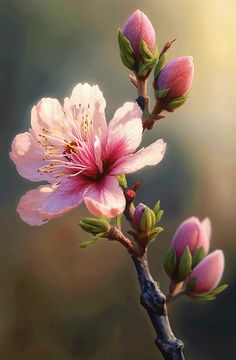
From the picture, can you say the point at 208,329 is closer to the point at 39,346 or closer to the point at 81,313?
the point at 81,313

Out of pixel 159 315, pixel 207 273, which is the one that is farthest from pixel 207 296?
pixel 159 315

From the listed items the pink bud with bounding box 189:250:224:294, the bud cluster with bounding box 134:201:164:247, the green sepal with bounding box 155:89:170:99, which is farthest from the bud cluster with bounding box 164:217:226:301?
the green sepal with bounding box 155:89:170:99

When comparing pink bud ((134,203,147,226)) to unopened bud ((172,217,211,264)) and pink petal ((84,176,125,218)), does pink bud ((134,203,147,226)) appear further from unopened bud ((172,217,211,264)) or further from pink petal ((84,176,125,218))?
unopened bud ((172,217,211,264))

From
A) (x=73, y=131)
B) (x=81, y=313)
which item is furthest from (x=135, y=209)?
(x=81, y=313)

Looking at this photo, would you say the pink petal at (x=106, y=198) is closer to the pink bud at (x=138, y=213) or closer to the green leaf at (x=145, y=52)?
the pink bud at (x=138, y=213)

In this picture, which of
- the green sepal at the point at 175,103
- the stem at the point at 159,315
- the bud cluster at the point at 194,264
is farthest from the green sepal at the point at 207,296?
the green sepal at the point at 175,103
